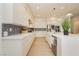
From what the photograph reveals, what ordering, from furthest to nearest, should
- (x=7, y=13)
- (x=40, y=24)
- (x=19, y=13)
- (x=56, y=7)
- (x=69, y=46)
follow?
(x=40, y=24) → (x=56, y=7) → (x=19, y=13) → (x=69, y=46) → (x=7, y=13)

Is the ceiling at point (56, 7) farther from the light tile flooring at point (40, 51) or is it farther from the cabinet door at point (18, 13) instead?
the light tile flooring at point (40, 51)

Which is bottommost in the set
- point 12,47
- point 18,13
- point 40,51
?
point 40,51

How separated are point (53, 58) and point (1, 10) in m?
1.55

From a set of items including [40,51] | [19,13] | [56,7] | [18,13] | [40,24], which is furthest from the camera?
[40,24]

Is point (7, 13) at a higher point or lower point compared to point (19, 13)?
lower

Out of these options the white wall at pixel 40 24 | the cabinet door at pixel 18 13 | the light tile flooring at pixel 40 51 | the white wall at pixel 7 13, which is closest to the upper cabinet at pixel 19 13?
the cabinet door at pixel 18 13

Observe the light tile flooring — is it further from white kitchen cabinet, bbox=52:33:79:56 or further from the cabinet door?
white kitchen cabinet, bbox=52:33:79:56

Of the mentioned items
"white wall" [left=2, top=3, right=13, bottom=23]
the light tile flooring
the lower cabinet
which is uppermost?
"white wall" [left=2, top=3, right=13, bottom=23]

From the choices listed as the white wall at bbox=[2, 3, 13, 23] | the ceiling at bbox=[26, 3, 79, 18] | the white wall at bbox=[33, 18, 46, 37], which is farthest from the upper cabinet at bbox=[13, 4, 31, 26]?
the white wall at bbox=[33, 18, 46, 37]

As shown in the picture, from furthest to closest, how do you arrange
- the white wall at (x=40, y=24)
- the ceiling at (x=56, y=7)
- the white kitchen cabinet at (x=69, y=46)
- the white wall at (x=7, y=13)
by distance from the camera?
the white wall at (x=40, y=24) → the ceiling at (x=56, y=7) → the white kitchen cabinet at (x=69, y=46) → the white wall at (x=7, y=13)

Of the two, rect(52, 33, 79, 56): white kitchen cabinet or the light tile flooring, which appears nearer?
rect(52, 33, 79, 56): white kitchen cabinet

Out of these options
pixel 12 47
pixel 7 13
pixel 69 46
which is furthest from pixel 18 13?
pixel 69 46

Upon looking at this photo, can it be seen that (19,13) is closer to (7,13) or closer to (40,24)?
(7,13)

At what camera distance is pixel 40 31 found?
38.4ft
